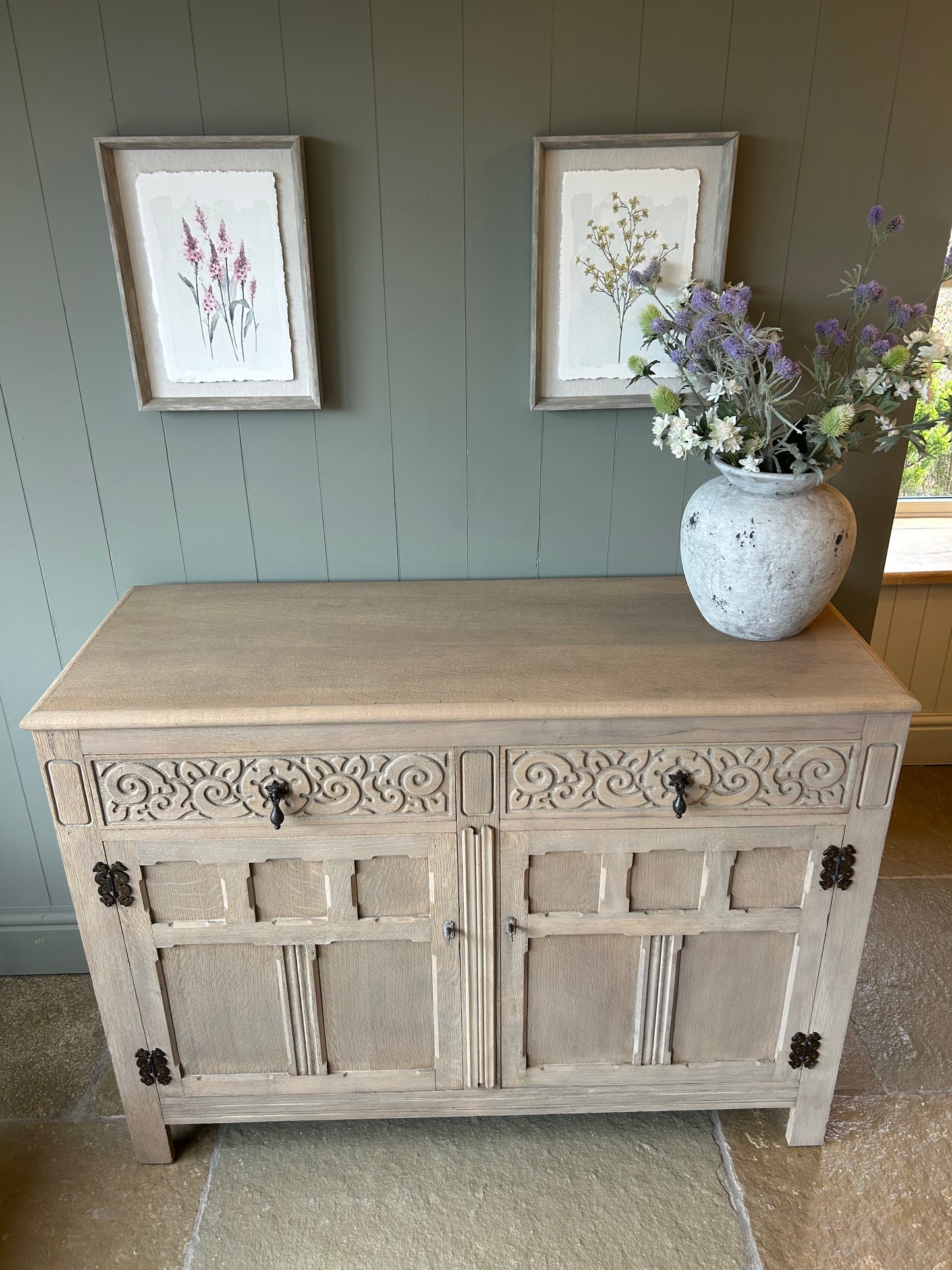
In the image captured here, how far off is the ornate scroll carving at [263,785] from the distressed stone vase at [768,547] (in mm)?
588

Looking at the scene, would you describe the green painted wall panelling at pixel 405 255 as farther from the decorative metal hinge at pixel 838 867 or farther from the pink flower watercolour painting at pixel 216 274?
the decorative metal hinge at pixel 838 867

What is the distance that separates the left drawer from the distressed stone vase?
581 millimetres

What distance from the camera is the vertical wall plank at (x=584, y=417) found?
1659mm

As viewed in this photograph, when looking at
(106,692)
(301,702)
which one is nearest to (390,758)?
(301,702)

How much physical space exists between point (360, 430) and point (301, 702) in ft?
2.21

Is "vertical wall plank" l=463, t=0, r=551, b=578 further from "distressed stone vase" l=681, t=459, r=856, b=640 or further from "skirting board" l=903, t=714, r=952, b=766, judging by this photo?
"skirting board" l=903, t=714, r=952, b=766

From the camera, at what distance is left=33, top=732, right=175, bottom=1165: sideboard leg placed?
5.13 feet

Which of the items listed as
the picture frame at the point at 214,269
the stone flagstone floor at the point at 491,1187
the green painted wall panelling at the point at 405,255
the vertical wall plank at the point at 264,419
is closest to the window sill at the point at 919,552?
the green painted wall panelling at the point at 405,255

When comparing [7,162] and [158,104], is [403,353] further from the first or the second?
[7,162]

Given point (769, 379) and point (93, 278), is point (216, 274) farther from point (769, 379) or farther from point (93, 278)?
point (769, 379)

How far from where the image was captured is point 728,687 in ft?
5.08

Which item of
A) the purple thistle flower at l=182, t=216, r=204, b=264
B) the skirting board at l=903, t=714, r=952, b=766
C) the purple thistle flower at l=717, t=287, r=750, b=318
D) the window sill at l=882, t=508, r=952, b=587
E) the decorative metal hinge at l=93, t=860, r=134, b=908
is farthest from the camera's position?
the skirting board at l=903, t=714, r=952, b=766

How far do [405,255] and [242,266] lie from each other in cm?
31

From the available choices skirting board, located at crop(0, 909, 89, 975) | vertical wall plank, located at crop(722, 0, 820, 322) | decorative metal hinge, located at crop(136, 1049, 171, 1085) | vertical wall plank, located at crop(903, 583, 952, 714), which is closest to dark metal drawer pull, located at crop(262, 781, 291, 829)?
decorative metal hinge, located at crop(136, 1049, 171, 1085)
